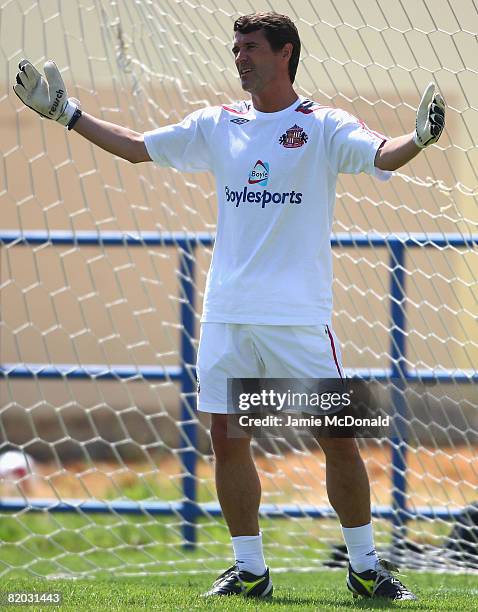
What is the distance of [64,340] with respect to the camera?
874 centimetres

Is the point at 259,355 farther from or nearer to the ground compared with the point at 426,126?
nearer to the ground

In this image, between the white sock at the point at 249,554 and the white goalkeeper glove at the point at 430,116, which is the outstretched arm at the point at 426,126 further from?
the white sock at the point at 249,554

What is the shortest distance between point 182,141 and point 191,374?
5.47ft

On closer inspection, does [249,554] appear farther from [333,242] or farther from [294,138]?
[333,242]

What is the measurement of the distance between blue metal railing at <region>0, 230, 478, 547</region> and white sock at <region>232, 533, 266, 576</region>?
129 centimetres

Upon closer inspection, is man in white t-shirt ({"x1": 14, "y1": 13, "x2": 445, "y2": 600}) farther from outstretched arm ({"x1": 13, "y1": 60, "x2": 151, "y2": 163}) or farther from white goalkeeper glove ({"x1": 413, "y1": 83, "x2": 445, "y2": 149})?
white goalkeeper glove ({"x1": 413, "y1": 83, "x2": 445, "y2": 149})

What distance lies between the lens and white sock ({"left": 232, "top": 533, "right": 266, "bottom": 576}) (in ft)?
11.7

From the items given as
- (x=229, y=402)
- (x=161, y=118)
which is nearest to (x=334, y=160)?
(x=229, y=402)

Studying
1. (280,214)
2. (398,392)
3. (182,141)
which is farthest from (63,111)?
(398,392)

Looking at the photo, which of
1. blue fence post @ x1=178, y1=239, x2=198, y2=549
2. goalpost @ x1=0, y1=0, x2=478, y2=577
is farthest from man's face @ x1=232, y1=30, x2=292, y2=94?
blue fence post @ x1=178, y1=239, x2=198, y2=549

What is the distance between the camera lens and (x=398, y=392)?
15.8 ft

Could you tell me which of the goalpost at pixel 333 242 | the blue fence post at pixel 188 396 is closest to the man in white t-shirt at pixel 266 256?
the goalpost at pixel 333 242

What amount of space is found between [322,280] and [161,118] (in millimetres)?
1774

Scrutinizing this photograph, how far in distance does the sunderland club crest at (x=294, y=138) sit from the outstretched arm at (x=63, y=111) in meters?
0.45
